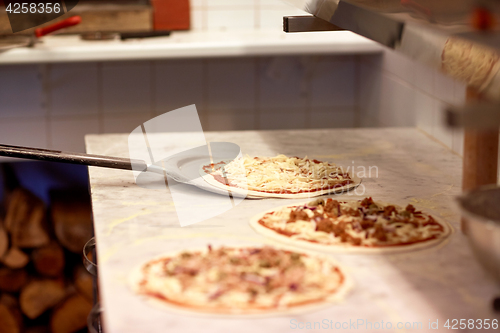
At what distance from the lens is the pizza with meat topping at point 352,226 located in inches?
44.3

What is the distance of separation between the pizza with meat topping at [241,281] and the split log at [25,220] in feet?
5.86

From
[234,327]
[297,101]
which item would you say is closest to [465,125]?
[234,327]

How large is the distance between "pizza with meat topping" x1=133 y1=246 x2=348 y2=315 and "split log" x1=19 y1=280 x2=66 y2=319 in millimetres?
1775

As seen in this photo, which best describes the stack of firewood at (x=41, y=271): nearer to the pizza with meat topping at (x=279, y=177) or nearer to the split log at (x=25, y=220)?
the split log at (x=25, y=220)

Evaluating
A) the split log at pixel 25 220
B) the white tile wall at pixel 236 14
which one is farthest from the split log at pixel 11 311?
the white tile wall at pixel 236 14

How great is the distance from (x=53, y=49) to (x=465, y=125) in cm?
233

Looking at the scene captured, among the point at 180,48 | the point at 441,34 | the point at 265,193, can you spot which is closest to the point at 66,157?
the point at 265,193

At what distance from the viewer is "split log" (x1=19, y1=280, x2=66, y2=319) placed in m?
2.58

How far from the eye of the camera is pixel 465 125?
1.97 feet

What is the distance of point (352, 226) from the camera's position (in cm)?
121

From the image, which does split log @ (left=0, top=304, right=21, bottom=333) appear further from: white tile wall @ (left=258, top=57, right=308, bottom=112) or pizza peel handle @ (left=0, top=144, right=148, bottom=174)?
white tile wall @ (left=258, top=57, right=308, bottom=112)

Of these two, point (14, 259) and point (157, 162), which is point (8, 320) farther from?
point (157, 162)

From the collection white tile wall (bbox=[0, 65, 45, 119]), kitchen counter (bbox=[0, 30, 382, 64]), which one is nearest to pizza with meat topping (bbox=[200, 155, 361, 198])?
kitchen counter (bbox=[0, 30, 382, 64])

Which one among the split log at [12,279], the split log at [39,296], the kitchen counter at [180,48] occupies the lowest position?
the split log at [39,296]
